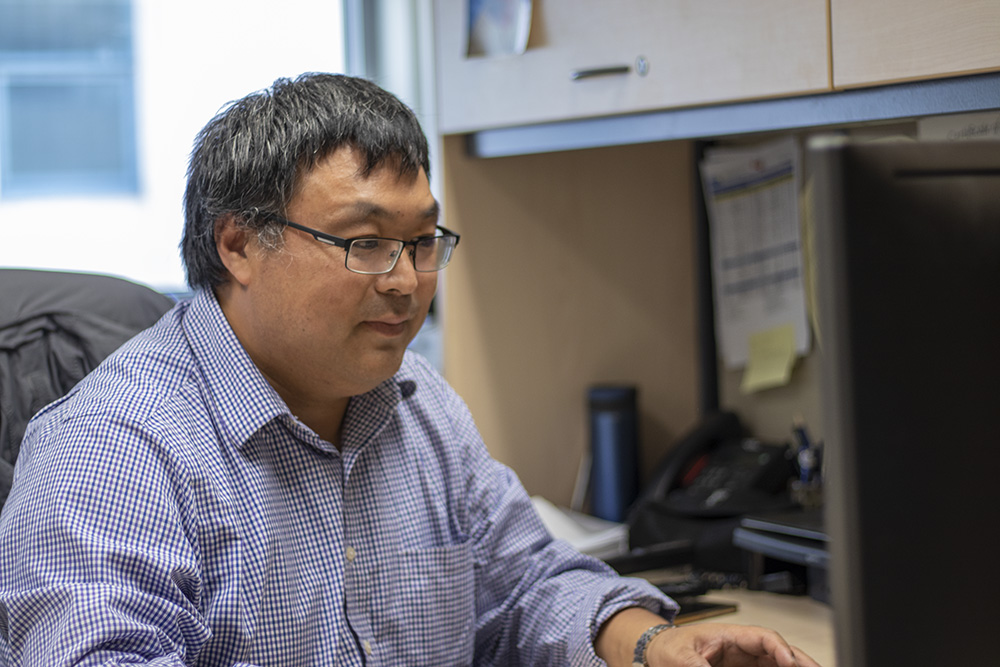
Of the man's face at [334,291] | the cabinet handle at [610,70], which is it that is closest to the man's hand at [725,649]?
the man's face at [334,291]

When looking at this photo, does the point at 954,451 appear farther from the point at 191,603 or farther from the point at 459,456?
the point at 459,456

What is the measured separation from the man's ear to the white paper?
908 millimetres

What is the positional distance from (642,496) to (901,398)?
1.20 meters

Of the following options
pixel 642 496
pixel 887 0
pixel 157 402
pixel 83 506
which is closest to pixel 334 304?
pixel 157 402

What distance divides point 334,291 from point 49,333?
34 cm

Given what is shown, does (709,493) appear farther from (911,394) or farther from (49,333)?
(911,394)

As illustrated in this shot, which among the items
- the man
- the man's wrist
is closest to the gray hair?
the man

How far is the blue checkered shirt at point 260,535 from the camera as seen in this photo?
89cm

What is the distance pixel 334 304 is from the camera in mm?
1067

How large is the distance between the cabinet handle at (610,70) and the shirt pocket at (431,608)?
1.91 ft

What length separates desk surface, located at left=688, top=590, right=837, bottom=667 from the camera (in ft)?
3.96

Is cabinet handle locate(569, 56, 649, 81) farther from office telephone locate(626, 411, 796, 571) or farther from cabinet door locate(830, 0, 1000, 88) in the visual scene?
office telephone locate(626, 411, 796, 571)

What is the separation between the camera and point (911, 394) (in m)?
0.51

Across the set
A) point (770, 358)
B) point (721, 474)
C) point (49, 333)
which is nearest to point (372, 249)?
point (49, 333)
